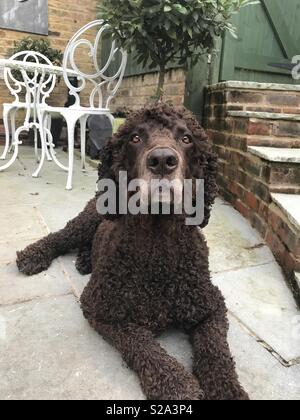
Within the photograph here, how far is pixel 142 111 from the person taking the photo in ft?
4.83

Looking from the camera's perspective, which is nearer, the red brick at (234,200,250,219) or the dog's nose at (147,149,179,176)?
the dog's nose at (147,149,179,176)

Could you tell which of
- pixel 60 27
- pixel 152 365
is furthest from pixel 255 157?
pixel 60 27

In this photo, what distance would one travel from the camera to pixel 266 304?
1.87 m

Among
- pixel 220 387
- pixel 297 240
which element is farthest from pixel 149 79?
pixel 220 387

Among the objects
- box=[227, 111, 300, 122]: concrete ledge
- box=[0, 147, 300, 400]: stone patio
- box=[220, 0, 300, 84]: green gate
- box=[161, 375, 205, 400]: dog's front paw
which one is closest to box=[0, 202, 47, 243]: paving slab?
box=[0, 147, 300, 400]: stone patio

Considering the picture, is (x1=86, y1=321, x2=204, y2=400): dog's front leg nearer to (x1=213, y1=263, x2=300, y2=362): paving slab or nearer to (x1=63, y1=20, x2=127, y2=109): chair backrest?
(x1=213, y1=263, x2=300, y2=362): paving slab

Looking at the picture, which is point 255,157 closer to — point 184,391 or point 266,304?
point 266,304

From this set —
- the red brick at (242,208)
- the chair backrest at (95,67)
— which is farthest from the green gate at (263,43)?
the red brick at (242,208)

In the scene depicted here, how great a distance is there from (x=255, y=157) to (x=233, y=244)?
0.70 meters

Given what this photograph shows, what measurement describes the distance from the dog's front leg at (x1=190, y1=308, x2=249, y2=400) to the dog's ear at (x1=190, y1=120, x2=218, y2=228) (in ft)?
1.44

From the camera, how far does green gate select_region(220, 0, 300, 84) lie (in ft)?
13.0
